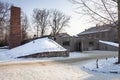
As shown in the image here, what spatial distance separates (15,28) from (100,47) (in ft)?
68.2

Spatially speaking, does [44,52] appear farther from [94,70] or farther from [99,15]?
[94,70]

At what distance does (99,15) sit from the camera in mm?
16812

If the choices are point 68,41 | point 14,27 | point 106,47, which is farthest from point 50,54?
point 106,47

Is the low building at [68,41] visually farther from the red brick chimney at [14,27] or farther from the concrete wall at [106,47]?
the concrete wall at [106,47]

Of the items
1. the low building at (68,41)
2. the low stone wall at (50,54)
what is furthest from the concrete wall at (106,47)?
the low stone wall at (50,54)

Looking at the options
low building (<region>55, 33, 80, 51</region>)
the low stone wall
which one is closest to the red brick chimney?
low building (<region>55, 33, 80, 51</region>)

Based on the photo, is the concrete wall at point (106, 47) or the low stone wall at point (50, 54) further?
the concrete wall at point (106, 47)

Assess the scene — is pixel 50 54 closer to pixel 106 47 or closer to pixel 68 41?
pixel 68 41

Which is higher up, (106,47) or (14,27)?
(14,27)

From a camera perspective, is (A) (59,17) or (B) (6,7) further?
(A) (59,17)

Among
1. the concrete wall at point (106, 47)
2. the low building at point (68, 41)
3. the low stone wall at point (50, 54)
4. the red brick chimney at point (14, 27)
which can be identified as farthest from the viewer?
the concrete wall at point (106, 47)

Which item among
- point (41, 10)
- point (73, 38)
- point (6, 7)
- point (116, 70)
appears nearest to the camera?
point (116, 70)

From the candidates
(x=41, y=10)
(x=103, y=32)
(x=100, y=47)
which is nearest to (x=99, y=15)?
(x=100, y=47)

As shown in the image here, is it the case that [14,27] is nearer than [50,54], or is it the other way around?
[50,54]
